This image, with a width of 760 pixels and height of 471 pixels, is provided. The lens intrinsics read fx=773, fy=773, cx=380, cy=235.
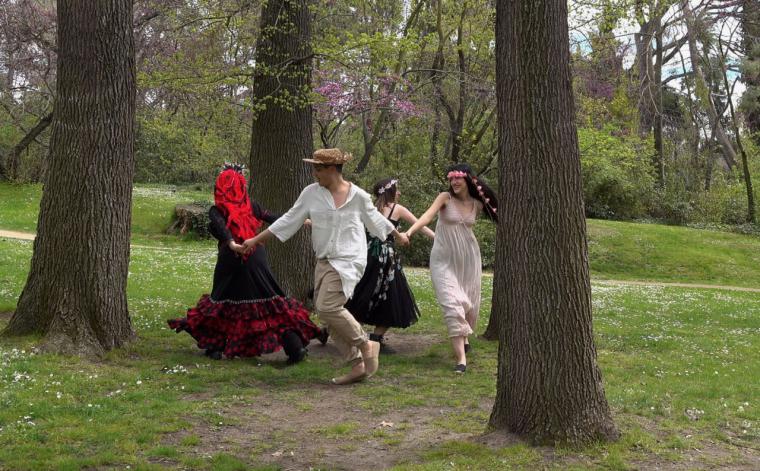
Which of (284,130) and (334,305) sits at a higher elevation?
(284,130)

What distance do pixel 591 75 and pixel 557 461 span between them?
23.6 meters

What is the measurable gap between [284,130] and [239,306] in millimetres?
3337

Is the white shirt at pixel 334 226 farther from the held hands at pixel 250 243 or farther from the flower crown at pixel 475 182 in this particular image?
the flower crown at pixel 475 182

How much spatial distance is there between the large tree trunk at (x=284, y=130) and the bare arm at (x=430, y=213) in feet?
8.43

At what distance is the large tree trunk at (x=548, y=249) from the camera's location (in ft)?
16.1

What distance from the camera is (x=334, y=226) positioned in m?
7.03

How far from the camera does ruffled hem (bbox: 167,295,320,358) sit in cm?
768

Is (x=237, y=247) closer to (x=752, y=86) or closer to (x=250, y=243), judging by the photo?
(x=250, y=243)

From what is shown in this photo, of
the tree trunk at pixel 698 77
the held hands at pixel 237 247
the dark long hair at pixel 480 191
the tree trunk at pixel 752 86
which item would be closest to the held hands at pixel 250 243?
the held hands at pixel 237 247

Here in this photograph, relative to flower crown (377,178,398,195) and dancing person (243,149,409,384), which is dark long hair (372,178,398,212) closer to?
flower crown (377,178,398,195)

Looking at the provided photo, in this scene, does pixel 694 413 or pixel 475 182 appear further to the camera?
pixel 475 182

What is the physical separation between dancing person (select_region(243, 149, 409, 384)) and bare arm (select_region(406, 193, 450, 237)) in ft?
3.01

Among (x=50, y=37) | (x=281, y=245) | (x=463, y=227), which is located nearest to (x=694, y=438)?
(x=463, y=227)

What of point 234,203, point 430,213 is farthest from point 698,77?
point 234,203
